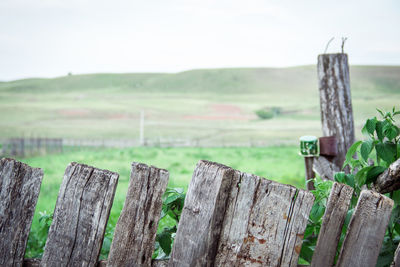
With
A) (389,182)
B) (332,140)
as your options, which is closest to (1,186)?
(389,182)

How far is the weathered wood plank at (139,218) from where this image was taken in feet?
3.81

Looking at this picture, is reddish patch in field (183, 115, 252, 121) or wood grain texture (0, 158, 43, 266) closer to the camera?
wood grain texture (0, 158, 43, 266)

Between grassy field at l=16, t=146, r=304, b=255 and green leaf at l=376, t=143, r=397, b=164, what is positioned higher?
green leaf at l=376, t=143, r=397, b=164

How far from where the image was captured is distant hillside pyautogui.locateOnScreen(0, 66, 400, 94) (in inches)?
1205

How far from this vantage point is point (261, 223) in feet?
3.66

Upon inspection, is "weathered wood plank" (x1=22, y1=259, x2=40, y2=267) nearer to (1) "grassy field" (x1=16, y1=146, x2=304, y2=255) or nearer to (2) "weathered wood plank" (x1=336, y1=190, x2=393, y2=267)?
(2) "weathered wood plank" (x1=336, y1=190, x2=393, y2=267)

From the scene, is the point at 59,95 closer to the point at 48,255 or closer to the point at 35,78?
the point at 35,78

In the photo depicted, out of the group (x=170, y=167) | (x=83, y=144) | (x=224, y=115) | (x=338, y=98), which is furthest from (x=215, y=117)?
(x=338, y=98)

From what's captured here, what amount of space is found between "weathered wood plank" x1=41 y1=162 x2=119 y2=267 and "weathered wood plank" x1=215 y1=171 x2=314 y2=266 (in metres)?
0.37

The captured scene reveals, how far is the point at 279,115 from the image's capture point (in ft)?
76.1

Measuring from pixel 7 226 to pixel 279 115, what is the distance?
22551 millimetres

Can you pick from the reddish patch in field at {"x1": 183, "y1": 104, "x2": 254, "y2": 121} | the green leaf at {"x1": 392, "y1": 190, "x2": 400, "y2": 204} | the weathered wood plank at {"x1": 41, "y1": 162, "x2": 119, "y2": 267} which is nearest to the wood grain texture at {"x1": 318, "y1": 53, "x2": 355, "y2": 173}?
the green leaf at {"x1": 392, "y1": 190, "x2": 400, "y2": 204}

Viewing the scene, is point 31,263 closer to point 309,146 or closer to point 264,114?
point 309,146

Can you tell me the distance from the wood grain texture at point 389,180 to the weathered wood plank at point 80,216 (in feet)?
3.06
